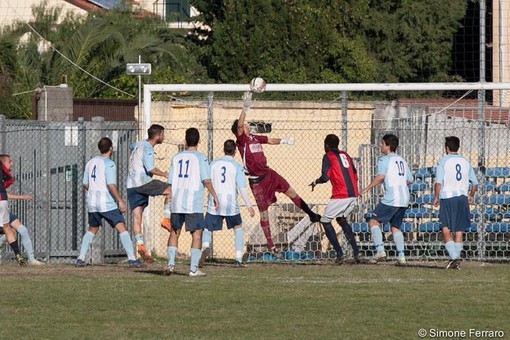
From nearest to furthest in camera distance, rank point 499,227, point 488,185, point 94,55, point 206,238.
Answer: point 206,238, point 499,227, point 488,185, point 94,55

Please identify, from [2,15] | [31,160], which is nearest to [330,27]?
[2,15]

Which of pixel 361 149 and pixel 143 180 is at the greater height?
pixel 361 149

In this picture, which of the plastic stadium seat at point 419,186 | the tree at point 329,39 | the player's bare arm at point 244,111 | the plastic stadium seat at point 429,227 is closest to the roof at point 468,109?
the plastic stadium seat at point 419,186

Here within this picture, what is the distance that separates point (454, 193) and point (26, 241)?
18.8 feet

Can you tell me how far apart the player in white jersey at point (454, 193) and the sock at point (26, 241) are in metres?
5.45

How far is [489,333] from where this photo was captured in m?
10.5

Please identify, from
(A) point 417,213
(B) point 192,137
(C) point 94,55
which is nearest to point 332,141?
(A) point 417,213

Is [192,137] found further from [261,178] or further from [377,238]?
[377,238]

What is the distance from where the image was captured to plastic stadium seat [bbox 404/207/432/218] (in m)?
18.5

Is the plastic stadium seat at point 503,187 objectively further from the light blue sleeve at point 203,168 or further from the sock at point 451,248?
the light blue sleeve at point 203,168

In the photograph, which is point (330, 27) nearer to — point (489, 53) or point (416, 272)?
point (489, 53)

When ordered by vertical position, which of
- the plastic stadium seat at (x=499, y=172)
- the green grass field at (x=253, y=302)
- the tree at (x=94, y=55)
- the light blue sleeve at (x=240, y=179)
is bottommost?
the green grass field at (x=253, y=302)

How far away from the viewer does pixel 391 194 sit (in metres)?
16.5

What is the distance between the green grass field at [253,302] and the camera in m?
10.8
